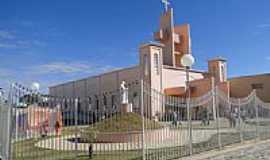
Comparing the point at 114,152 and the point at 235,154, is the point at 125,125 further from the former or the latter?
the point at 235,154

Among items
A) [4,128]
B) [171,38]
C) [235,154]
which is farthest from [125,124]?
[171,38]

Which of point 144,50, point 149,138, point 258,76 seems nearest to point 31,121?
point 149,138

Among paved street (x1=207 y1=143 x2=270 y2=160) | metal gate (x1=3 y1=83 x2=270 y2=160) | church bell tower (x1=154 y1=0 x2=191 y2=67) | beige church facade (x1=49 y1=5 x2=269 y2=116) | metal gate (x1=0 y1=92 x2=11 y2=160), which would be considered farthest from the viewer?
church bell tower (x1=154 y1=0 x2=191 y2=67)

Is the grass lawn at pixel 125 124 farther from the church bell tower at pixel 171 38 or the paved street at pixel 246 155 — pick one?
the church bell tower at pixel 171 38

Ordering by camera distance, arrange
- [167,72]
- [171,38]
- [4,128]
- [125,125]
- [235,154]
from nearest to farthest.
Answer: [4,128]
[235,154]
[125,125]
[167,72]
[171,38]

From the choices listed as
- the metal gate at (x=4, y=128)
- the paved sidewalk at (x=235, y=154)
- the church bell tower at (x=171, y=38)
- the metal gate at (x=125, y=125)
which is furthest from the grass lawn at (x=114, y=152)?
the church bell tower at (x=171, y=38)

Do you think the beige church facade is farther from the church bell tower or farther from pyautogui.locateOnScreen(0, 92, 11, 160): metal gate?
pyautogui.locateOnScreen(0, 92, 11, 160): metal gate

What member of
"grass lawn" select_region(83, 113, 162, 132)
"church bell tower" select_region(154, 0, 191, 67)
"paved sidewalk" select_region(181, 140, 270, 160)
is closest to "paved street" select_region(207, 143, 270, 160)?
"paved sidewalk" select_region(181, 140, 270, 160)

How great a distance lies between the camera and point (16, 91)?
689 cm

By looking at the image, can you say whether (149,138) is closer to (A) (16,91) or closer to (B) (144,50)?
(A) (16,91)

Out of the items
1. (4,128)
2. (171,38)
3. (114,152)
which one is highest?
(171,38)

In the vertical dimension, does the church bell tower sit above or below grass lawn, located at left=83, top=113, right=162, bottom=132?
above

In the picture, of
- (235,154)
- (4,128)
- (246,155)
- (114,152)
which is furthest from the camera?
(114,152)

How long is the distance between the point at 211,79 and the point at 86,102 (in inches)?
1283
